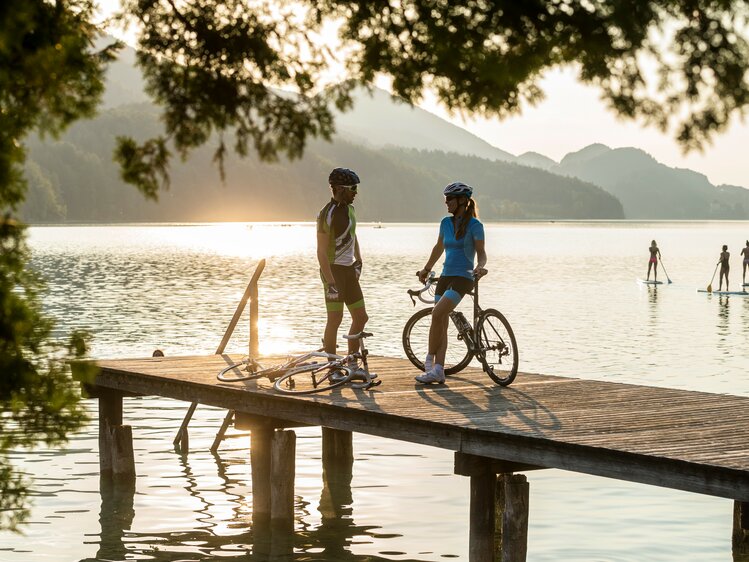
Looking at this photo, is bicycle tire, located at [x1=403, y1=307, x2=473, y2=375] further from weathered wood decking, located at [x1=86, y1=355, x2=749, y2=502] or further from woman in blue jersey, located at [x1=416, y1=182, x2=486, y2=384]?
woman in blue jersey, located at [x1=416, y1=182, x2=486, y2=384]

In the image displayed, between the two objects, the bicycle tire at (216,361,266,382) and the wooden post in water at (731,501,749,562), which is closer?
the wooden post in water at (731,501,749,562)

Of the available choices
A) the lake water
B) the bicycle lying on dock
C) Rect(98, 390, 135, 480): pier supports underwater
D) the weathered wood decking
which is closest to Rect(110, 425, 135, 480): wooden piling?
Rect(98, 390, 135, 480): pier supports underwater

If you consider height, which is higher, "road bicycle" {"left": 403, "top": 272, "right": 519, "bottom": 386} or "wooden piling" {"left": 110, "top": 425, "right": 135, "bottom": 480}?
"road bicycle" {"left": 403, "top": 272, "right": 519, "bottom": 386}

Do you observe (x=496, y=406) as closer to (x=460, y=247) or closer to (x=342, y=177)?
(x=460, y=247)

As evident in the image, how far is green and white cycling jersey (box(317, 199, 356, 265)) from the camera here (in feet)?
41.7

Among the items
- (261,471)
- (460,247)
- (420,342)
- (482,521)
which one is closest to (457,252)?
(460,247)

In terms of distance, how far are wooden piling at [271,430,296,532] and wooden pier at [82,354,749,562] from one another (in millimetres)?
14

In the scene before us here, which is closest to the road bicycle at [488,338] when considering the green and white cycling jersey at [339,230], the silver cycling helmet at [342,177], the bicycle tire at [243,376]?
the green and white cycling jersey at [339,230]

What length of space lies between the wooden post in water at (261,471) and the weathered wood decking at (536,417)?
0.60 meters

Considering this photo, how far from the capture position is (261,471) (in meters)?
13.8

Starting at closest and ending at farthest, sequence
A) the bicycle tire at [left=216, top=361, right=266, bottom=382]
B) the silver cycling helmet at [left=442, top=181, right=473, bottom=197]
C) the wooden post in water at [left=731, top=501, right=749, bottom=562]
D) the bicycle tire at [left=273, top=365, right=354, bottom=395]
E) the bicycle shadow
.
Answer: the bicycle shadow
the silver cycling helmet at [left=442, top=181, right=473, bottom=197]
the bicycle tire at [left=273, top=365, right=354, bottom=395]
the wooden post in water at [left=731, top=501, right=749, bottom=562]
the bicycle tire at [left=216, top=361, right=266, bottom=382]

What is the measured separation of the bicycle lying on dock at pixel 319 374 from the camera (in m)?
12.7

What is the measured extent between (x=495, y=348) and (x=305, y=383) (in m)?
2.08

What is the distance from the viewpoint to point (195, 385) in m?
13.4
